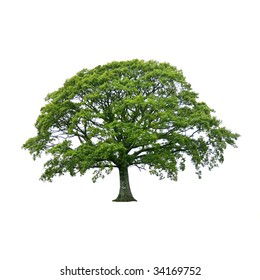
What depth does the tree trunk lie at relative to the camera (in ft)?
89.4

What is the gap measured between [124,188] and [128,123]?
183 inches

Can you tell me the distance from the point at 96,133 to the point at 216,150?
801 centimetres

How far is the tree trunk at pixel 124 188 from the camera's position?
89.4 feet

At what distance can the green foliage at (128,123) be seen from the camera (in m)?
25.2

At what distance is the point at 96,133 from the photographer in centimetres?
2486

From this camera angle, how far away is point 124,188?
27406 mm

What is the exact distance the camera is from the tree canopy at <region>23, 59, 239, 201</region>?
82.8ft

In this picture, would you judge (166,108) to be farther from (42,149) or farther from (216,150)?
(42,149)

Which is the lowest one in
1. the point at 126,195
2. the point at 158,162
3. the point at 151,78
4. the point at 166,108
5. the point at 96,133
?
the point at 126,195

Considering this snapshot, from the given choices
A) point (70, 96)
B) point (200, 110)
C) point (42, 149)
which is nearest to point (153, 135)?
point (200, 110)

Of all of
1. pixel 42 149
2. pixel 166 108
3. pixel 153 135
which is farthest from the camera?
pixel 42 149

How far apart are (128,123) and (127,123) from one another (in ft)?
0.22

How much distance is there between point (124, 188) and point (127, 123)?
4651 millimetres

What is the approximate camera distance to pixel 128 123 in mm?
25125
